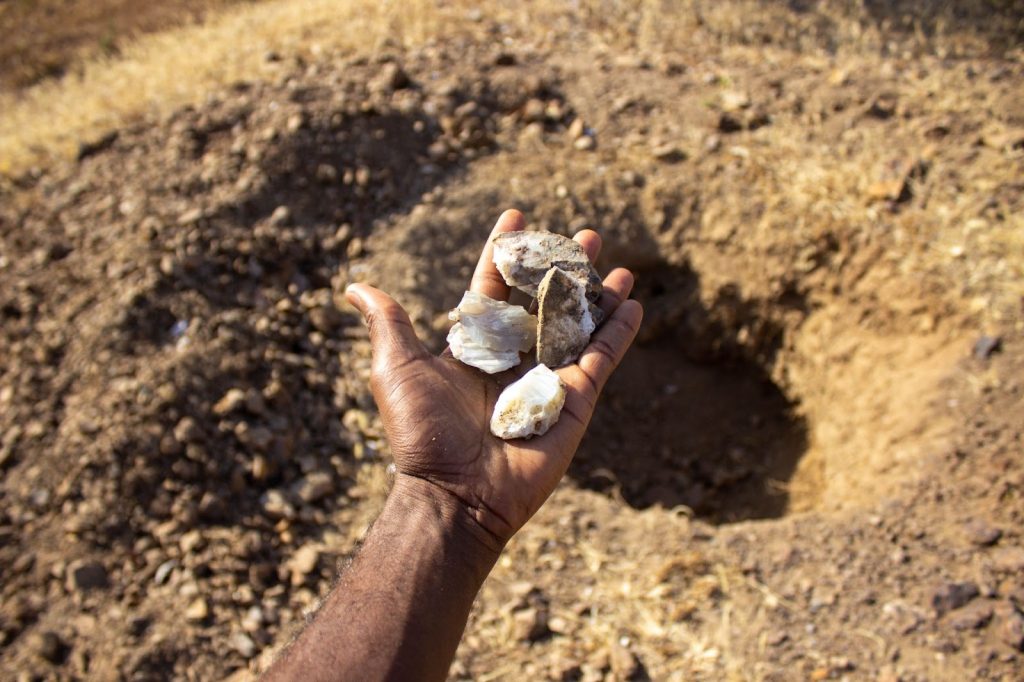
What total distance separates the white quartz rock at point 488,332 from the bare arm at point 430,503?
0.05 metres

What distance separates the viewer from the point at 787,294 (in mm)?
3854

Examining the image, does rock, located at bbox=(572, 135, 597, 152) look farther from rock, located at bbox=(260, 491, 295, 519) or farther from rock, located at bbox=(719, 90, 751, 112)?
rock, located at bbox=(260, 491, 295, 519)

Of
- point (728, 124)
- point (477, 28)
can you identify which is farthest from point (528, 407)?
point (477, 28)

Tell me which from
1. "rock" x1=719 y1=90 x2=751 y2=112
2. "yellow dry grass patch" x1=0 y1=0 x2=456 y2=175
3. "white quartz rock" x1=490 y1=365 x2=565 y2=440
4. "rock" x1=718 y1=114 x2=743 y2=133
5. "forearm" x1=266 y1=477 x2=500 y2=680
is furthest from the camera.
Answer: "yellow dry grass patch" x1=0 y1=0 x2=456 y2=175

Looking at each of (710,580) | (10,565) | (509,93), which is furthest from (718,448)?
(10,565)

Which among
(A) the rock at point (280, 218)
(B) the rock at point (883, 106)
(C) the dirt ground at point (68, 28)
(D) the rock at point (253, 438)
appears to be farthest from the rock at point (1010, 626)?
(C) the dirt ground at point (68, 28)

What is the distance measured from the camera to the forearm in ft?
5.26

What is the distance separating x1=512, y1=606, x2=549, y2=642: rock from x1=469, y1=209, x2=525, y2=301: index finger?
1.11 metres

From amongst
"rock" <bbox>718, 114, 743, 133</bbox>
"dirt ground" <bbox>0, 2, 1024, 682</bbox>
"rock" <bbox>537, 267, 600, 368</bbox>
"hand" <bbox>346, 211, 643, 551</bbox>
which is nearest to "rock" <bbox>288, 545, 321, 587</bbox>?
"dirt ground" <bbox>0, 2, 1024, 682</bbox>

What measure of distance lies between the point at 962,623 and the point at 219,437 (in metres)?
2.88

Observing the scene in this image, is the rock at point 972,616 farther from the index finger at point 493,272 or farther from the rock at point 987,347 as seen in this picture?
the index finger at point 493,272

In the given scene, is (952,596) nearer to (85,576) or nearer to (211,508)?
(211,508)

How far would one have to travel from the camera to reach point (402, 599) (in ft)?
5.58

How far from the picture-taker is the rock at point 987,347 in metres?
3.14
